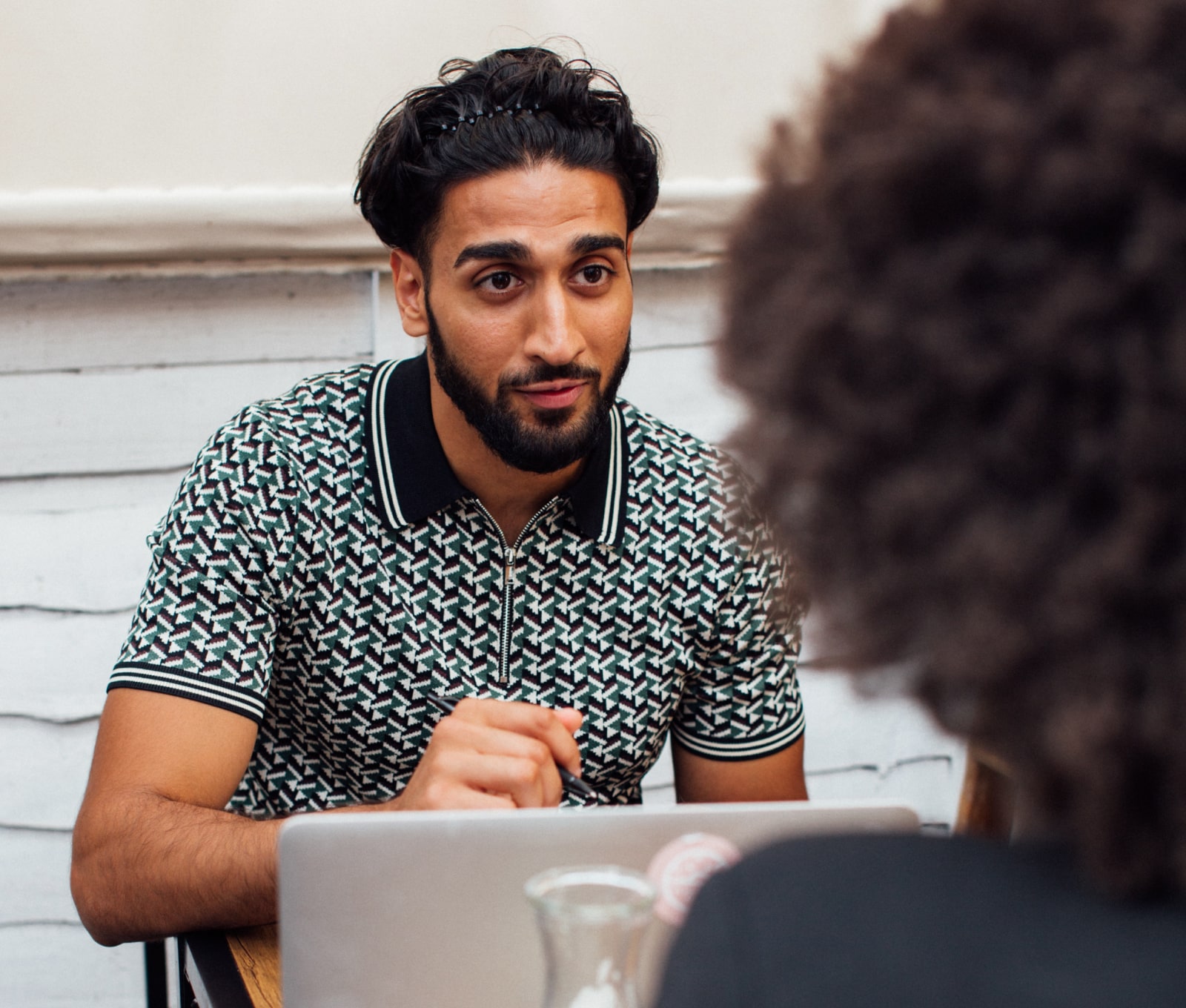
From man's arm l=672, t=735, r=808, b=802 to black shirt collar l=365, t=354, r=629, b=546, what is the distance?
0.29 m

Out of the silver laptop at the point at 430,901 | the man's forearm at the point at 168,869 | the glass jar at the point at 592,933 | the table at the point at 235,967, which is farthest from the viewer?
the man's forearm at the point at 168,869

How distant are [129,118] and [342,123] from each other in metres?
0.29

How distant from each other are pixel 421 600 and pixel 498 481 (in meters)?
0.17

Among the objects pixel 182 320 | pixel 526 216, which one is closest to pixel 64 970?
pixel 182 320

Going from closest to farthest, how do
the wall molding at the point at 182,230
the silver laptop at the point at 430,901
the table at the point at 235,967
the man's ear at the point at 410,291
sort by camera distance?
1. the silver laptop at the point at 430,901
2. the table at the point at 235,967
3. the man's ear at the point at 410,291
4. the wall molding at the point at 182,230

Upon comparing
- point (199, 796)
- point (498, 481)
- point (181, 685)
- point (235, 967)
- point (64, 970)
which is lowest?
point (64, 970)

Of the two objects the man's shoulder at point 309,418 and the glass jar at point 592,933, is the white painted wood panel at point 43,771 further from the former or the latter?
the glass jar at point 592,933

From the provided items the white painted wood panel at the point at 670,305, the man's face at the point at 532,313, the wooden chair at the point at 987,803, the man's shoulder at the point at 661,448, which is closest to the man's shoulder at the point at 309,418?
the man's face at the point at 532,313

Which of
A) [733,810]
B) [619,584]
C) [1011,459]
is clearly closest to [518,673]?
[619,584]

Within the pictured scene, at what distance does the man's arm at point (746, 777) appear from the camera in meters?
1.40

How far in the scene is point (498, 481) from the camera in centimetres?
137

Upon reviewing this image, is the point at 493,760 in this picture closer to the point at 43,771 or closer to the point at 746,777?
the point at 746,777

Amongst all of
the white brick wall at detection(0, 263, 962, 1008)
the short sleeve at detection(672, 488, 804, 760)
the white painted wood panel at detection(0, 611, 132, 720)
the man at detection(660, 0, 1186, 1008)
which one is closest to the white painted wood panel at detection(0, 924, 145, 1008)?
the white brick wall at detection(0, 263, 962, 1008)

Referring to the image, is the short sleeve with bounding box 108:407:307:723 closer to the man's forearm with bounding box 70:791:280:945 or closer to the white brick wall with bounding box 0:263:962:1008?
the man's forearm with bounding box 70:791:280:945
